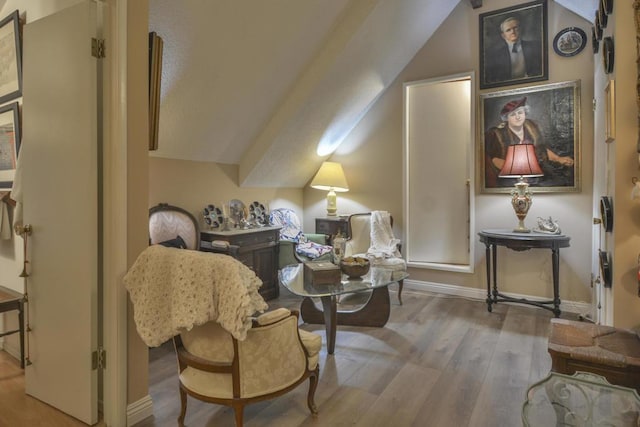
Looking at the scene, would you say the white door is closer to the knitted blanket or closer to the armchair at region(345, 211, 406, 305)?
the knitted blanket

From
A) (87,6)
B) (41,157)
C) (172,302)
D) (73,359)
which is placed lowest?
(73,359)

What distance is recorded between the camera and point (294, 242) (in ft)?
13.9

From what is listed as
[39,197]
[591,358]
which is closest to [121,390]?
[39,197]

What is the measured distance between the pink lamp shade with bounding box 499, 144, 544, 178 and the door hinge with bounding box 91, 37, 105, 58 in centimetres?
335

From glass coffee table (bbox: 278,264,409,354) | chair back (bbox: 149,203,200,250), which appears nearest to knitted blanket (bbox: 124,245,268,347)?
glass coffee table (bbox: 278,264,409,354)

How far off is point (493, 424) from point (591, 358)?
62cm

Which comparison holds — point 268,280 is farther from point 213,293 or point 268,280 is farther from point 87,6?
point 87,6

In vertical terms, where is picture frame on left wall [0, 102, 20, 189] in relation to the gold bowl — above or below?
above

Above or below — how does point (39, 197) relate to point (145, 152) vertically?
below

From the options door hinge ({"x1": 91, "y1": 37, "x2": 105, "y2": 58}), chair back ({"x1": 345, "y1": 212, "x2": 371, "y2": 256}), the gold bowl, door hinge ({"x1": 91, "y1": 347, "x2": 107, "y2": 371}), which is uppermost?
door hinge ({"x1": 91, "y1": 37, "x2": 105, "y2": 58})

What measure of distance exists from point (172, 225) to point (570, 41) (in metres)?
4.35

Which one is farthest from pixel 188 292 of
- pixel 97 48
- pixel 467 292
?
pixel 467 292

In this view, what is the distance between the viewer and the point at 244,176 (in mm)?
4270

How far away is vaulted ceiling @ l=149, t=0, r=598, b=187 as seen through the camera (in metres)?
2.78
